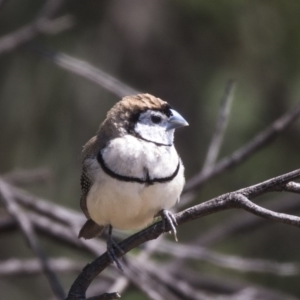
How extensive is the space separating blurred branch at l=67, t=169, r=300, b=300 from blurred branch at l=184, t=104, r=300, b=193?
4.60ft

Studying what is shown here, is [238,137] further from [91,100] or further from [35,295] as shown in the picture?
[35,295]

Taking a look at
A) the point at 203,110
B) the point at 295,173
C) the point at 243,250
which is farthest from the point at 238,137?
the point at 295,173

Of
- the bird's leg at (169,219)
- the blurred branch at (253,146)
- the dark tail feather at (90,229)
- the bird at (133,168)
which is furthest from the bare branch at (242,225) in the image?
the bird's leg at (169,219)

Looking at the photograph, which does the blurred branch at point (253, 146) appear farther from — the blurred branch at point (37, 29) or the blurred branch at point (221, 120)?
the blurred branch at point (37, 29)

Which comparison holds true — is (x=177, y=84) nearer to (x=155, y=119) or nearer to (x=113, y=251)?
(x=155, y=119)

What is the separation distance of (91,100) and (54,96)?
0.93ft

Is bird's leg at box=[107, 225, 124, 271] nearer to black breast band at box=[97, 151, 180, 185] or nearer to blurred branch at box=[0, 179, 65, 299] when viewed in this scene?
black breast band at box=[97, 151, 180, 185]

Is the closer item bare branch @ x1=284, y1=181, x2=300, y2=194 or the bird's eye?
bare branch @ x1=284, y1=181, x2=300, y2=194

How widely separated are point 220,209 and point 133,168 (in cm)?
85

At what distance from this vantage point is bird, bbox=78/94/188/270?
10.1 ft

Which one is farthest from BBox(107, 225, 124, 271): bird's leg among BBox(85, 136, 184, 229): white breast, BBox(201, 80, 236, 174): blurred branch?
BBox(201, 80, 236, 174): blurred branch

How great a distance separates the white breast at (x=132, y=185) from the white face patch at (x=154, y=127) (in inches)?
2.2

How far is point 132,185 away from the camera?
3.06 meters

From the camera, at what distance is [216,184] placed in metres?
5.58
